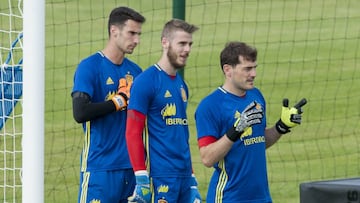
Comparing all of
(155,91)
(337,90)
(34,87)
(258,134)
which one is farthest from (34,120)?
(337,90)

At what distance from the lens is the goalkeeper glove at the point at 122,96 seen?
9.25 meters

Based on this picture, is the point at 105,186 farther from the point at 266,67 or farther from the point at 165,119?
the point at 266,67

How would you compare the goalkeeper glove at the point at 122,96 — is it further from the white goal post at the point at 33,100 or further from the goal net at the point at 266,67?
the goal net at the point at 266,67

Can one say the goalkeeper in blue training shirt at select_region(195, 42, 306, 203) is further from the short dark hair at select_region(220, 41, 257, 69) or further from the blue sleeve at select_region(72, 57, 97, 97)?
the blue sleeve at select_region(72, 57, 97, 97)

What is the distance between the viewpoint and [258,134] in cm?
913

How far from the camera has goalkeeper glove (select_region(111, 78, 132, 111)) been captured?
925 centimetres

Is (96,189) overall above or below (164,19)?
below

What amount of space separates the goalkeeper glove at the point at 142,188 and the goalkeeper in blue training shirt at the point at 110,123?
52cm

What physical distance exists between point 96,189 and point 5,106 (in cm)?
117

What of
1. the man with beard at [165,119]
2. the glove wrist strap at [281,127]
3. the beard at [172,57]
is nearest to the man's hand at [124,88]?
the man with beard at [165,119]

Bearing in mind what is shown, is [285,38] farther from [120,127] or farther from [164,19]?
[120,127]

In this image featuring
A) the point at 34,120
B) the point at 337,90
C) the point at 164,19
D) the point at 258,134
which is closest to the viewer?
the point at 34,120

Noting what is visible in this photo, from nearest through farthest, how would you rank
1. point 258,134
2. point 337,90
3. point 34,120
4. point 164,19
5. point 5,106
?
point 34,120, point 258,134, point 5,106, point 337,90, point 164,19

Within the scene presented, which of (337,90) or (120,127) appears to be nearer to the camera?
(120,127)
